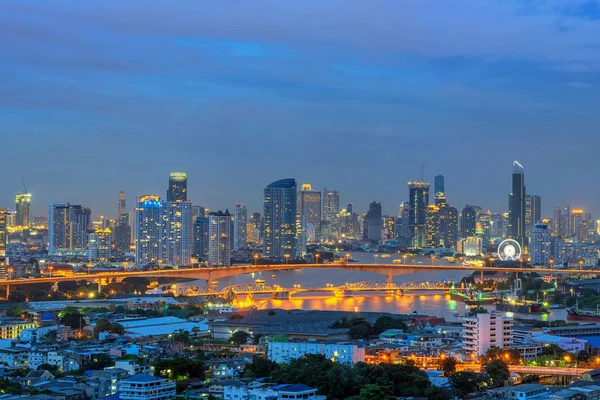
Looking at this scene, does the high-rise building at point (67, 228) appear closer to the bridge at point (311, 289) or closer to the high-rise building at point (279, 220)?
the high-rise building at point (279, 220)

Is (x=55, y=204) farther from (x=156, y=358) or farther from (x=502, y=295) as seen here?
(x=156, y=358)

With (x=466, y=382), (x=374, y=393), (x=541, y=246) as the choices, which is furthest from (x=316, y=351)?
(x=541, y=246)

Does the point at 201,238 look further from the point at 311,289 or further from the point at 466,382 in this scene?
the point at 466,382

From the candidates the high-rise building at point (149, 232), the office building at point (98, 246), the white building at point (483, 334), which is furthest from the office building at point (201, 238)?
the white building at point (483, 334)

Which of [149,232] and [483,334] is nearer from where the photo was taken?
[483,334]

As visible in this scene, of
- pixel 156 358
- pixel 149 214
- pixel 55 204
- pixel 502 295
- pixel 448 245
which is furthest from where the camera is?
pixel 448 245

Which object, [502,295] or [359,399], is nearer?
[359,399]

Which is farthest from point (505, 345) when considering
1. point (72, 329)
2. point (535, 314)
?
point (535, 314)
